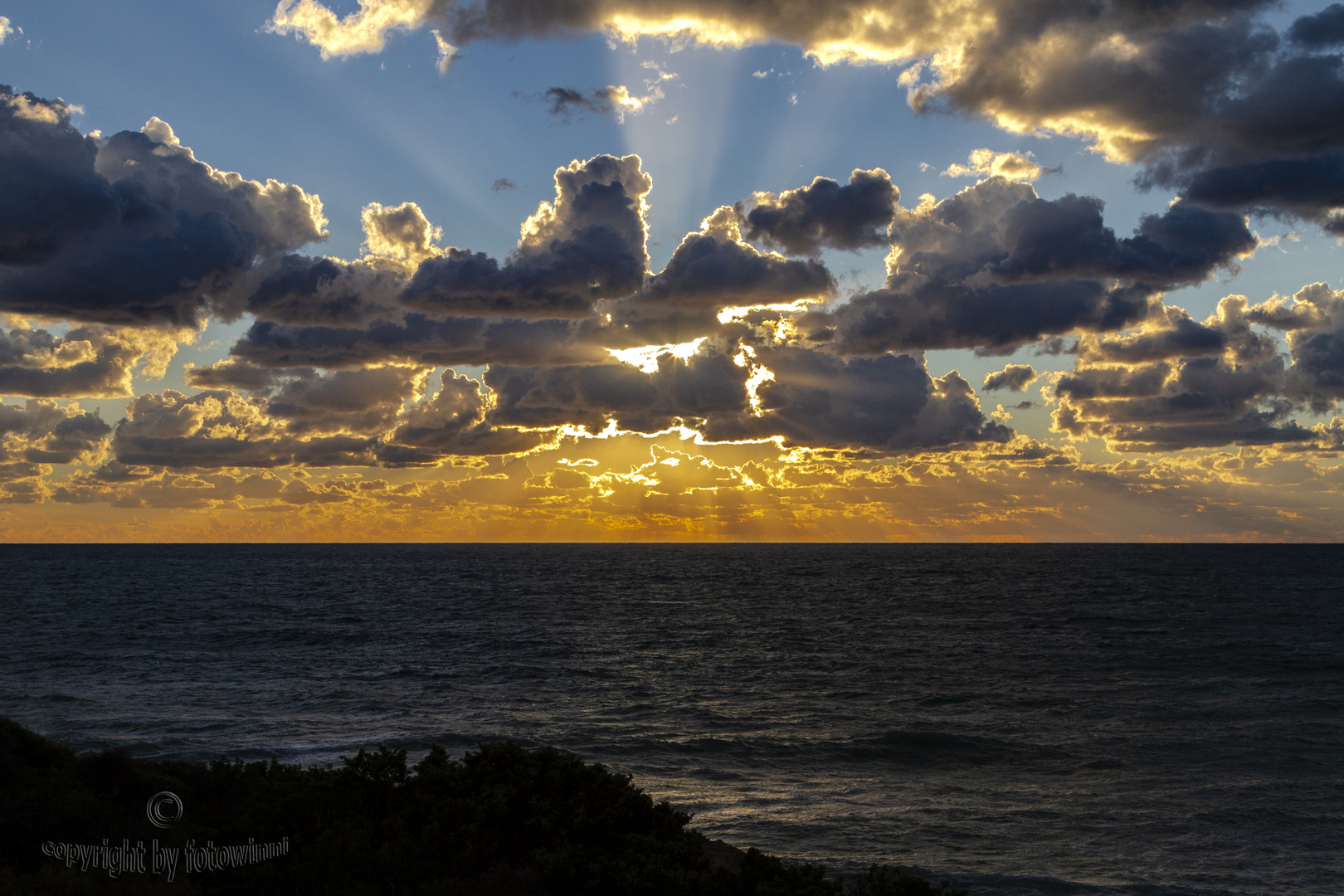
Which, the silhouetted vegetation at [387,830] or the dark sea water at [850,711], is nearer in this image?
the silhouetted vegetation at [387,830]

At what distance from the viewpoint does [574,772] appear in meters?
14.5

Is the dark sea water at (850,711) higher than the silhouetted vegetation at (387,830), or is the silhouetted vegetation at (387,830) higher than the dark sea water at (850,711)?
→ the silhouetted vegetation at (387,830)

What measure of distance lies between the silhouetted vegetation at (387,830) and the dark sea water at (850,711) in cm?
558

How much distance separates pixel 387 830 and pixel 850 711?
22925 millimetres

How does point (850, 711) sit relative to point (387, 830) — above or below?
below

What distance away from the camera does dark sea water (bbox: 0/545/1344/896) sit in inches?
Result: 719

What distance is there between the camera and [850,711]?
32.7 metres

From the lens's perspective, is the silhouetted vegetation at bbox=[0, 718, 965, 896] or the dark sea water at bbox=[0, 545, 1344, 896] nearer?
the silhouetted vegetation at bbox=[0, 718, 965, 896]

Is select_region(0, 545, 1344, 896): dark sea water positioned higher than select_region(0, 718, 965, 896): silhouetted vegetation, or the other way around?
select_region(0, 718, 965, 896): silhouetted vegetation

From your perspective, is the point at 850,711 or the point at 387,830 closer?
the point at 387,830

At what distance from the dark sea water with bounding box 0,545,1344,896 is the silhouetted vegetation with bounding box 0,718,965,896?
5.58 metres

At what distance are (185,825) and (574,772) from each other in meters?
5.72

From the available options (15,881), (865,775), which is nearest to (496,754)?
(15,881)

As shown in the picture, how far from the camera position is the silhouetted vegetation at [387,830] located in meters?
11.0
